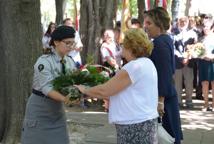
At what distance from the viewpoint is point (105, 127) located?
9516 mm

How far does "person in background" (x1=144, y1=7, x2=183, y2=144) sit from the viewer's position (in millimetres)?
5797

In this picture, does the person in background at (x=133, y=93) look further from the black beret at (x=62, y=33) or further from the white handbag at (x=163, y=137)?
the white handbag at (x=163, y=137)

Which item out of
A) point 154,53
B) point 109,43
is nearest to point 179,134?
point 154,53

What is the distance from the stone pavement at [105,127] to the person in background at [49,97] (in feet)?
10.4

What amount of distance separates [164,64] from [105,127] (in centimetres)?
394

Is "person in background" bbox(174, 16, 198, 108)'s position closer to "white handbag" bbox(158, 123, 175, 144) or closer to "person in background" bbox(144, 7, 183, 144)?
"person in background" bbox(144, 7, 183, 144)

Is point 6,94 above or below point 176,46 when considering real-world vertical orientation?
below

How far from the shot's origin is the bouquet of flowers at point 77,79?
15.5 ft

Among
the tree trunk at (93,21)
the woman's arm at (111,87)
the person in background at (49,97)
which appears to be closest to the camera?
the woman's arm at (111,87)

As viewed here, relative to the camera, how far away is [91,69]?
17.0 feet

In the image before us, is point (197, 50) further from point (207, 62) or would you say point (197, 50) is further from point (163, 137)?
point (163, 137)

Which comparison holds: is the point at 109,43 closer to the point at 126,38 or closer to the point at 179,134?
the point at 179,134

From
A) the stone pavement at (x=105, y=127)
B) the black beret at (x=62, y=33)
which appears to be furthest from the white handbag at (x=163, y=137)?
the stone pavement at (x=105, y=127)

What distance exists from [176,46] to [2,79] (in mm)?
5127
